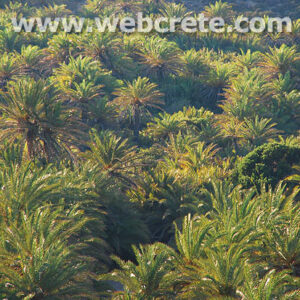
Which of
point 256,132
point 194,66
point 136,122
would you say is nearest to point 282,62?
point 194,66

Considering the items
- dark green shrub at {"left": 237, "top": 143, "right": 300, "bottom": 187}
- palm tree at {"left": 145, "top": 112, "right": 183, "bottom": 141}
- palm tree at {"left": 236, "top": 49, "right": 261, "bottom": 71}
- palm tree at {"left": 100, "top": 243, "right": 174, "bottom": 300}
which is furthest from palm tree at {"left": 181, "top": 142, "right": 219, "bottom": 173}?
palm tree at {"left": 236, "top": 49, "right": 261, "bottom": 71}

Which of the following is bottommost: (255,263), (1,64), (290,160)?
(255,263)

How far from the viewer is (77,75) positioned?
25.2m

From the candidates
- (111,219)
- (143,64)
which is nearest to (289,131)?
(143,64)

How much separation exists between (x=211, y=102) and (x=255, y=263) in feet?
69.0

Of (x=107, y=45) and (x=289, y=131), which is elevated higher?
(x=107, y=45)

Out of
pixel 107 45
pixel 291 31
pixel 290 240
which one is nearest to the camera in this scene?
pixel 290 240

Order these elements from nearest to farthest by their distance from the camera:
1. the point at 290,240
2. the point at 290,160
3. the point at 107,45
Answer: the point at 290,240 → the point at 290,160 → the point at 107,45

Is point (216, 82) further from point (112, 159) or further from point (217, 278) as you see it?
point (217, 278)

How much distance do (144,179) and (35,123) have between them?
5004 millimetres

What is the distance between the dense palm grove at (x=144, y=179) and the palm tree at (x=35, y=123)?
0.17 feet

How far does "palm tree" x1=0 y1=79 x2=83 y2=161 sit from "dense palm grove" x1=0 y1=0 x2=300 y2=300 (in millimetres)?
51

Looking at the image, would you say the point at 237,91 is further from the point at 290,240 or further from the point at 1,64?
the point at 290,240

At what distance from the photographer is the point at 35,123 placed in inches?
565
